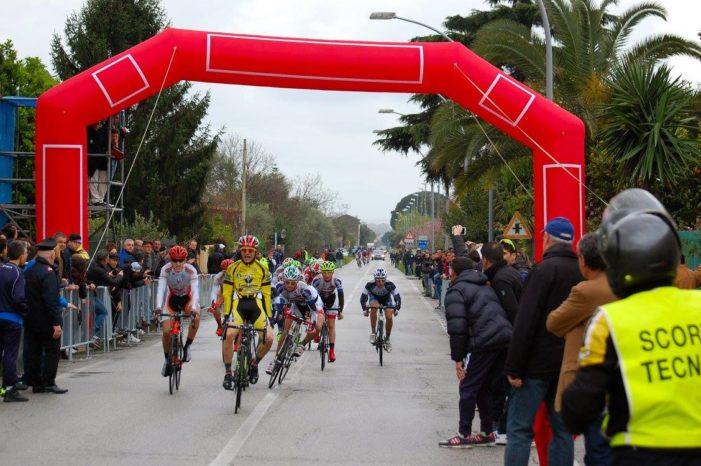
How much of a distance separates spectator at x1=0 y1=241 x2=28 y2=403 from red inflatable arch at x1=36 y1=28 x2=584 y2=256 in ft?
13.9

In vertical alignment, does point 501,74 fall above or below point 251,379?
above

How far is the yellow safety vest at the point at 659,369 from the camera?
345 cm

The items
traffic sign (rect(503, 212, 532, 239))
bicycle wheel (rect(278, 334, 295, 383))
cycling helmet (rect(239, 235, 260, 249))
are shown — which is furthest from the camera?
traffic sign (rect(503, 212, 532, 239))

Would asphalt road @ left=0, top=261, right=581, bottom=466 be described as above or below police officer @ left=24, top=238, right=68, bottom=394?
below

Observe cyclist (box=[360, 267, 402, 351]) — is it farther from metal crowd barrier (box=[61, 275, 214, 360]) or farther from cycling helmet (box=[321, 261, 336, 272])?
metal crowd barrier (box=[61, 275, 214, 360])

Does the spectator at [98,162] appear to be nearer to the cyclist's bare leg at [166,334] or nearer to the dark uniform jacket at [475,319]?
the cyclist's bare leg at [166,334]

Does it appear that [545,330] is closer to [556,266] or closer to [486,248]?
[556,266]

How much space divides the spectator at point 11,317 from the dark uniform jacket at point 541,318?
22.4 feet

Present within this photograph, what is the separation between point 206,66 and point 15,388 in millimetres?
6579

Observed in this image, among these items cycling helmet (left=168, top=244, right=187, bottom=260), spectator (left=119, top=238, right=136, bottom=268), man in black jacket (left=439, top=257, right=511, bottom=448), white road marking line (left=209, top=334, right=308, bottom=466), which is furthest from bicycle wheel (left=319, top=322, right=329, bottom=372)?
man in black jacket (left=439, top=257, right=511, bottom=448)

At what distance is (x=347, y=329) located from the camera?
24094 millimetres

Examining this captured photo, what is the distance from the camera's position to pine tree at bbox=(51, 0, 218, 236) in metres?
42.2

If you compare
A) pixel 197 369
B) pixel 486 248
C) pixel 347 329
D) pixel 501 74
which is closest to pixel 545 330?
pixel 486 248

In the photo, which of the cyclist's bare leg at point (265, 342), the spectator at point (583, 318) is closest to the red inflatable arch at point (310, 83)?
the cyclist's bare leg at point (265, 342)
